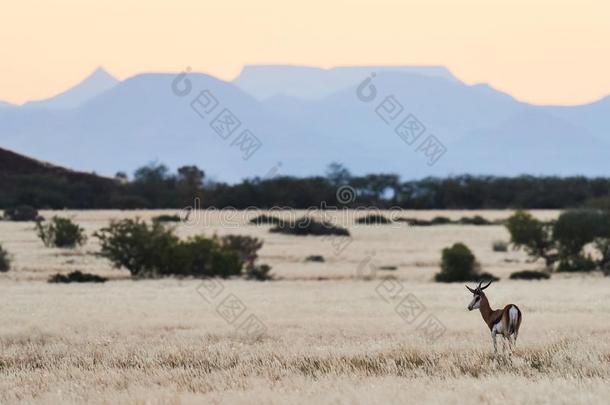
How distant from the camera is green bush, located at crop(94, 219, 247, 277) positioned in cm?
Result: 4744

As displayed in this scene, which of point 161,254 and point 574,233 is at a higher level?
point 574,233

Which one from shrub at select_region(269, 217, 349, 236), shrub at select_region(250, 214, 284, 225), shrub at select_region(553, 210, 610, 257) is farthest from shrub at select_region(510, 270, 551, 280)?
shrub at select_region(250, 214, 284, 225)

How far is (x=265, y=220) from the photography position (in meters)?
86.1

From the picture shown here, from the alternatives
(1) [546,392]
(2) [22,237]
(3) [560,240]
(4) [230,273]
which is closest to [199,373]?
(1) [546,392]

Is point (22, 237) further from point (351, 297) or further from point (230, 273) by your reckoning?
point (351, 297)

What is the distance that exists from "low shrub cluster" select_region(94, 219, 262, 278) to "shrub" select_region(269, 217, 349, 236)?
2663cm

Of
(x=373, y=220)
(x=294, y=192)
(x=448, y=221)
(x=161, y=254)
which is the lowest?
(x=161, y=254)

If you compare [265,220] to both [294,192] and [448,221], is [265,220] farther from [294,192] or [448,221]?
[294,192]

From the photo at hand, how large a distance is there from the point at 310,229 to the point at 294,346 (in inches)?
2352

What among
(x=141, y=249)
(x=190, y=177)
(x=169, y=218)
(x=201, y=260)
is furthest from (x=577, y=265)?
(x=190, y=177)

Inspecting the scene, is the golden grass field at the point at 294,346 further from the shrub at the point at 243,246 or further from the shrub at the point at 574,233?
the shrub at the point at 574,233

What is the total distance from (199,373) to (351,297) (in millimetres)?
21211

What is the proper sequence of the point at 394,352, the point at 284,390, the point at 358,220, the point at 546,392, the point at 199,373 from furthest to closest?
1. the point at 358,220
2. the point at 394,352
3. the point at 199,373
4. the point at 284,390
5. the point at 546,392

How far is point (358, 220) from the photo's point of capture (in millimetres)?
91438
